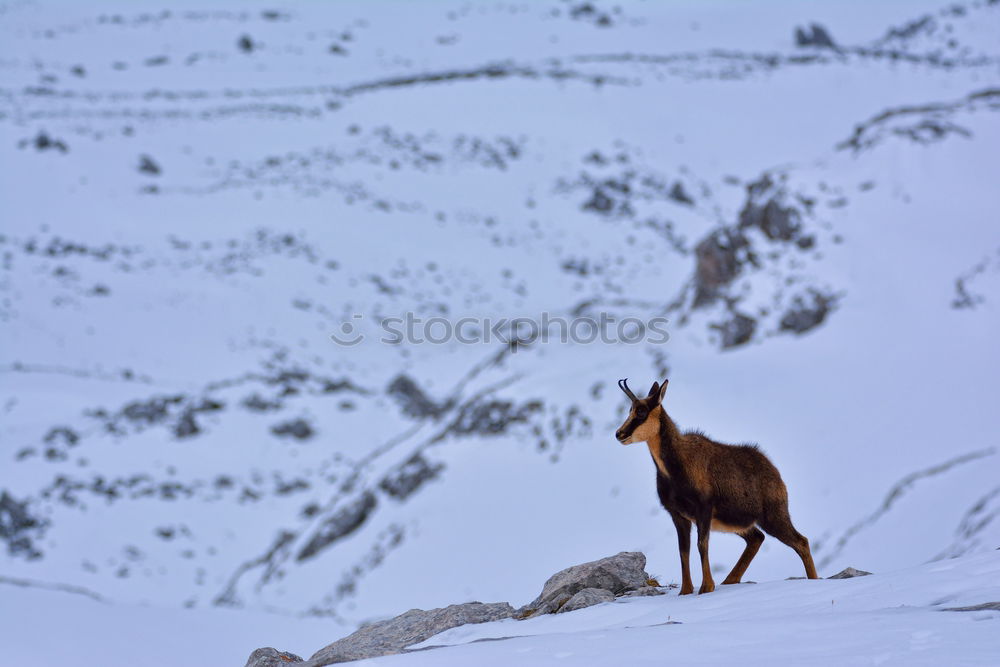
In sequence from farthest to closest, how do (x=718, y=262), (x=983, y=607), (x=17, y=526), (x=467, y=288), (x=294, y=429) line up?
(x=467, y=288), (x=294, y=429), (x=17, y=526), (x=718, y=262), (x=983, y=607)

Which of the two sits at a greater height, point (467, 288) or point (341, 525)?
point (467, 288)

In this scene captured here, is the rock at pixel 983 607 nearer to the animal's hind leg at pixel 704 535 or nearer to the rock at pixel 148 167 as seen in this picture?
the animal's hind leg at pixel 704 535

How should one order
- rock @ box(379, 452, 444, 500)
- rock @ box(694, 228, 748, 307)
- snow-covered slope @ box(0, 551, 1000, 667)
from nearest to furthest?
snow-covered slope @ box(0, 551, 1000, 667) → rock @ box(379, 452, 444, 500) → rock @ box(694, 228, 748, 307)

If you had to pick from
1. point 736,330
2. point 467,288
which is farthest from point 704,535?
point 467,288

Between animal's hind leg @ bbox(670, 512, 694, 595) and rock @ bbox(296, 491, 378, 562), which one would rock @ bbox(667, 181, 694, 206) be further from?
animal's hind leg @ bbox(670, 512, 694, 595)

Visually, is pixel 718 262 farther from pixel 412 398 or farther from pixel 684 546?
pixel 684 546

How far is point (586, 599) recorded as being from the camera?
6.84 m

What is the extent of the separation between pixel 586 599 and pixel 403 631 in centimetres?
143

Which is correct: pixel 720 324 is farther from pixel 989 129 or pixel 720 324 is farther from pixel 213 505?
pixel 213 505

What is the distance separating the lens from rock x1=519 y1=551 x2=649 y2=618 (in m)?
7.13

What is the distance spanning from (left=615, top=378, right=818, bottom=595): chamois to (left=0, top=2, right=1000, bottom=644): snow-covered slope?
4700mm

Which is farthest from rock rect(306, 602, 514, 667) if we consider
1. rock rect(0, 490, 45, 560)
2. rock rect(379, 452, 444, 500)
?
rock rect(0, 490, 45, 560)

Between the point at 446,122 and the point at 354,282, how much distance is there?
15.6 meters

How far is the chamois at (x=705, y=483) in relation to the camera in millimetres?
6297
